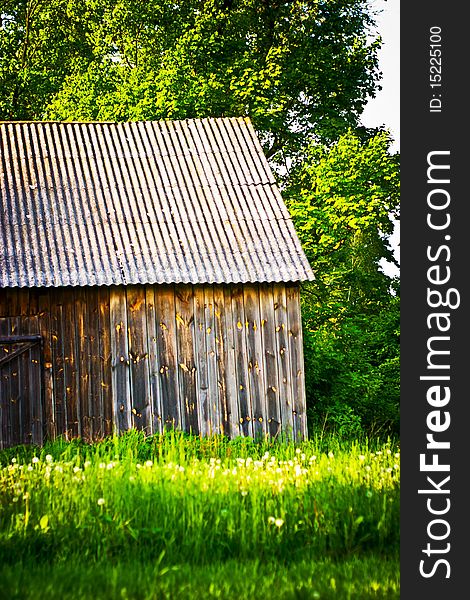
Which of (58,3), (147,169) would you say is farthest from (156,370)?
(58,3)

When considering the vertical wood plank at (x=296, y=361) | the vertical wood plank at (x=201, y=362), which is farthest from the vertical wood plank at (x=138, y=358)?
the vertical wood plank at (x=296, y=361)

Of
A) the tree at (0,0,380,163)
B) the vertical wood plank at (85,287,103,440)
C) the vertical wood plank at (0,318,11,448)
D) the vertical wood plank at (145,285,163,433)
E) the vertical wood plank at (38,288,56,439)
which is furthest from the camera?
the tree at (0,0,380,163)

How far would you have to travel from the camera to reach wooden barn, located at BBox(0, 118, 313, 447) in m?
12.7

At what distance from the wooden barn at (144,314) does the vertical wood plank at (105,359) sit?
15 mm

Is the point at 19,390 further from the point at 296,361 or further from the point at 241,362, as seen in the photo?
the point at 296,361

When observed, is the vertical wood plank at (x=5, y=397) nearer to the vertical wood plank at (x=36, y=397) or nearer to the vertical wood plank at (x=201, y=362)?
the vertical wood plank at (x=36, y=397)

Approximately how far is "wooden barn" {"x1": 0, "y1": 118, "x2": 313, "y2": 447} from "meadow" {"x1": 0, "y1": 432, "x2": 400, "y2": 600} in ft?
11.7

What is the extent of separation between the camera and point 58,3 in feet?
87.8

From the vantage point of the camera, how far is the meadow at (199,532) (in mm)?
6320

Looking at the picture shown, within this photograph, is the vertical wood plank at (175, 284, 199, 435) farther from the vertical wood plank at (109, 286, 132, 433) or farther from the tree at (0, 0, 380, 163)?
the tree at (0, 0, 380, 163)

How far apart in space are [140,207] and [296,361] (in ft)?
10.3

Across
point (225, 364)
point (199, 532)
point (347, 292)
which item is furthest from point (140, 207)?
point (347, 292)

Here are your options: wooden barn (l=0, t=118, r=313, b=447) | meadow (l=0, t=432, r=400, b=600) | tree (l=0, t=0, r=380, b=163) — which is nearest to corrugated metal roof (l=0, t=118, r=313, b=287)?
wooden barn (l=0, t=118, r=313, b=447)

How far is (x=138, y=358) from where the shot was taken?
42.5 feet
